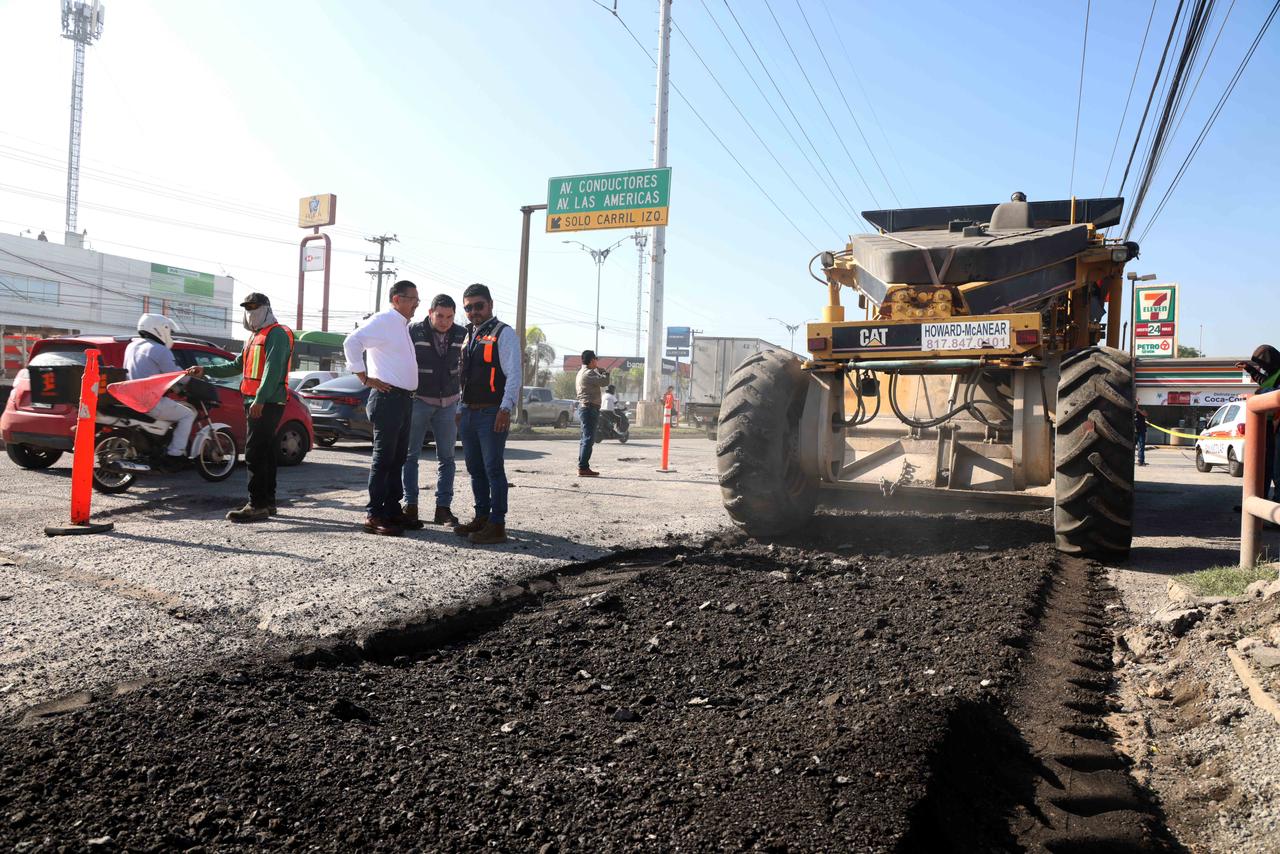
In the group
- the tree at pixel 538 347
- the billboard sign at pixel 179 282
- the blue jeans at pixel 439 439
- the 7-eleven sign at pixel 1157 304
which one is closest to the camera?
the blue jeans at pixel 439 439

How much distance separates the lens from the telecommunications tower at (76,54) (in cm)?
7675

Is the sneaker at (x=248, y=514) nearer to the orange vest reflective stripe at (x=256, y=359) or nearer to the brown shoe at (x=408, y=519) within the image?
the orange vest reflective stripe at (x=256, y=359)

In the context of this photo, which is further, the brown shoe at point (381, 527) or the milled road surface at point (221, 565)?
the brown shoe at point (381, 527)

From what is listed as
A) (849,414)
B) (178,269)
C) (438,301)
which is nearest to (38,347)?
(438,301)

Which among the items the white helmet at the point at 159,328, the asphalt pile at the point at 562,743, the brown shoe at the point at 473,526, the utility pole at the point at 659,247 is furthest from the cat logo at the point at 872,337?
the utility pole at the point at 659,247

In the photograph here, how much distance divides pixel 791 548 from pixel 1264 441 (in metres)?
2.93

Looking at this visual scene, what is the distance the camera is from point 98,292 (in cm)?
6159

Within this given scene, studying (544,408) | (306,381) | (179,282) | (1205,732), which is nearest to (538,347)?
(179,282)

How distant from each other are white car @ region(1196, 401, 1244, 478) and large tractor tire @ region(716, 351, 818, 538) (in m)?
12.8

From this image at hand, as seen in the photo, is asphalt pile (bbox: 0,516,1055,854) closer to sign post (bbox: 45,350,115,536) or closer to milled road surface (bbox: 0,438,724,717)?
milled road surface (bbox: 0,438,724,717)

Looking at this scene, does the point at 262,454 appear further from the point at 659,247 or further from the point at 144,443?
the point at 659,247

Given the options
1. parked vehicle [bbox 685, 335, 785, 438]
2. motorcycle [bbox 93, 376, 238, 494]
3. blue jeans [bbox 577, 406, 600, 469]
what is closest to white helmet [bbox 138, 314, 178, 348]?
motorcycle [bbox 93, 376, 238, 494]

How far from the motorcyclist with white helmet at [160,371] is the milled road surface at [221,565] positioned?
0.40 meters

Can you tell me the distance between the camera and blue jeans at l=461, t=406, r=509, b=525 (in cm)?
634
